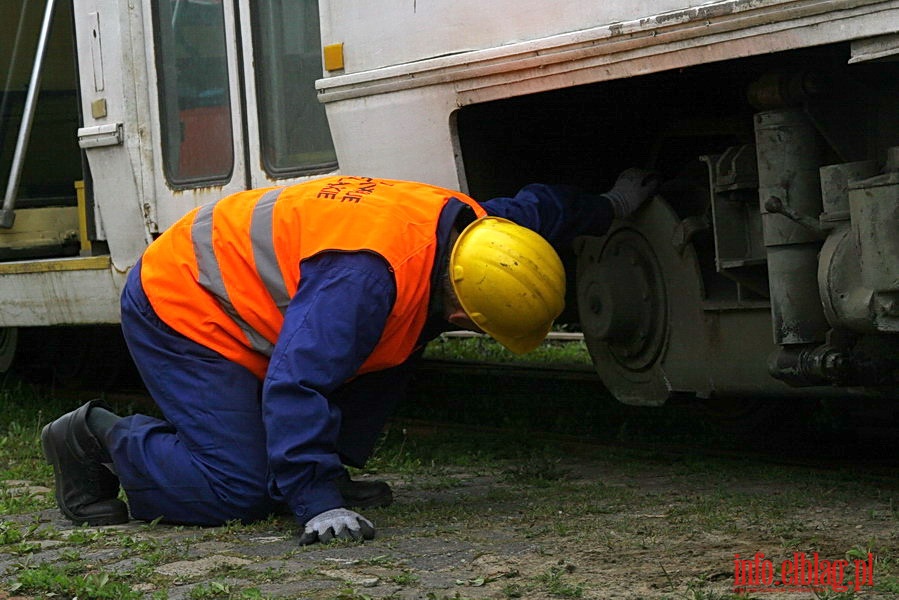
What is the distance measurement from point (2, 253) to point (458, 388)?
2550 millimetres

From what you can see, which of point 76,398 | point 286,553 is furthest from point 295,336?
point 76,398

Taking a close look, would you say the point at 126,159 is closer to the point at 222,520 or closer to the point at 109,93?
the point at 109,93

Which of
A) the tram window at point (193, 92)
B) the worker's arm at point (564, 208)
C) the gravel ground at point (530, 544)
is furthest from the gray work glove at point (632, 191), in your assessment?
the tram window at point (193, 92)

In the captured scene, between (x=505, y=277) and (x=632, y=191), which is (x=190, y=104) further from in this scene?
(x=505, y=277)

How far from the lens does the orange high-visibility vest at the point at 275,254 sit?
3795 mm

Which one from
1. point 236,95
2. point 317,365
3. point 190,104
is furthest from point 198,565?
point 190,104

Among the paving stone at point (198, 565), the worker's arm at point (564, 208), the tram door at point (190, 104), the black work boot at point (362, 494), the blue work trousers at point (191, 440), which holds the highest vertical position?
the tram door at point (190, 104)

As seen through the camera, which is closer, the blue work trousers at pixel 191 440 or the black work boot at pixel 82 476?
the blue work trousers at pixel 191 440

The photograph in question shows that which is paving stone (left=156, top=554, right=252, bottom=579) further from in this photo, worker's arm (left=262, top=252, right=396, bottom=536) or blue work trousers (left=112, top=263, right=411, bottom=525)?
blue work trousers (left=112, top=263, right=411, bottom=525)

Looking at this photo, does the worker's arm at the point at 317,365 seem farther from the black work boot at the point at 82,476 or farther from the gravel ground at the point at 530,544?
the black work boot at the point at 82,476

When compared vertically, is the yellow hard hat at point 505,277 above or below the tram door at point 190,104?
below

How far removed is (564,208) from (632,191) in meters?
0.36

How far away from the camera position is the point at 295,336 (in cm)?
365

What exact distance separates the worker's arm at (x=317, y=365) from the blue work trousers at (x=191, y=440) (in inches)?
12.9
